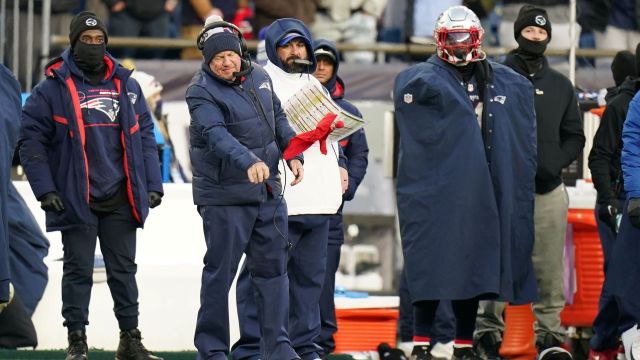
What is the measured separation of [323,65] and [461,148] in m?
1.69

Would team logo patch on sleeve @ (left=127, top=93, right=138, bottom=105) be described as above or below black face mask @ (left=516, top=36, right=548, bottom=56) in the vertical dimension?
below

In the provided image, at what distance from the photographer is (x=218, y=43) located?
998 cm

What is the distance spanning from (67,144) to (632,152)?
340 centimetres

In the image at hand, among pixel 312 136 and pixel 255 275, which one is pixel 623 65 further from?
pixel 255 275

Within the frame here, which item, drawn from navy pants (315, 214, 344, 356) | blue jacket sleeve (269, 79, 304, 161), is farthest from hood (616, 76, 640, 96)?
blue jacket sleeve (269, 79, 304, 161)

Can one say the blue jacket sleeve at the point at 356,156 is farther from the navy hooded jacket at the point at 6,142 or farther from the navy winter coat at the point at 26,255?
the navy hooded jacket at the point at 6,142

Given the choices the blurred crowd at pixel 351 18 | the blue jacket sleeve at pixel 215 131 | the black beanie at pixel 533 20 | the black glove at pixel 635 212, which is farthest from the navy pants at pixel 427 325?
the blurred crowd at pixel 351 18

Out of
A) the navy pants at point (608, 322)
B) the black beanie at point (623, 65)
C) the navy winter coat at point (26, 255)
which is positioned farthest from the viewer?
the black beanie at point (623, 65)

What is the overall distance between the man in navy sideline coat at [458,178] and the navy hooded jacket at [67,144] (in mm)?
1626

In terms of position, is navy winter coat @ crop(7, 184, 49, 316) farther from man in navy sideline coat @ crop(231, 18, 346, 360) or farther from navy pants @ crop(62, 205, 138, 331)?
man in navy sideline coat @ crop(231, 18, 346, 360)

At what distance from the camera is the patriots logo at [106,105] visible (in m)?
11.0

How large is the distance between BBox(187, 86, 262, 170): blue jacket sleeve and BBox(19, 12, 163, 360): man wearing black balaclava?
1169 mm

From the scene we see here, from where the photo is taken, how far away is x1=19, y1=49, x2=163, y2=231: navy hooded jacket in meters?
10.9

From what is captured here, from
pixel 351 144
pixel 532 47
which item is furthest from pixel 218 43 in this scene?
pixel 532 47
